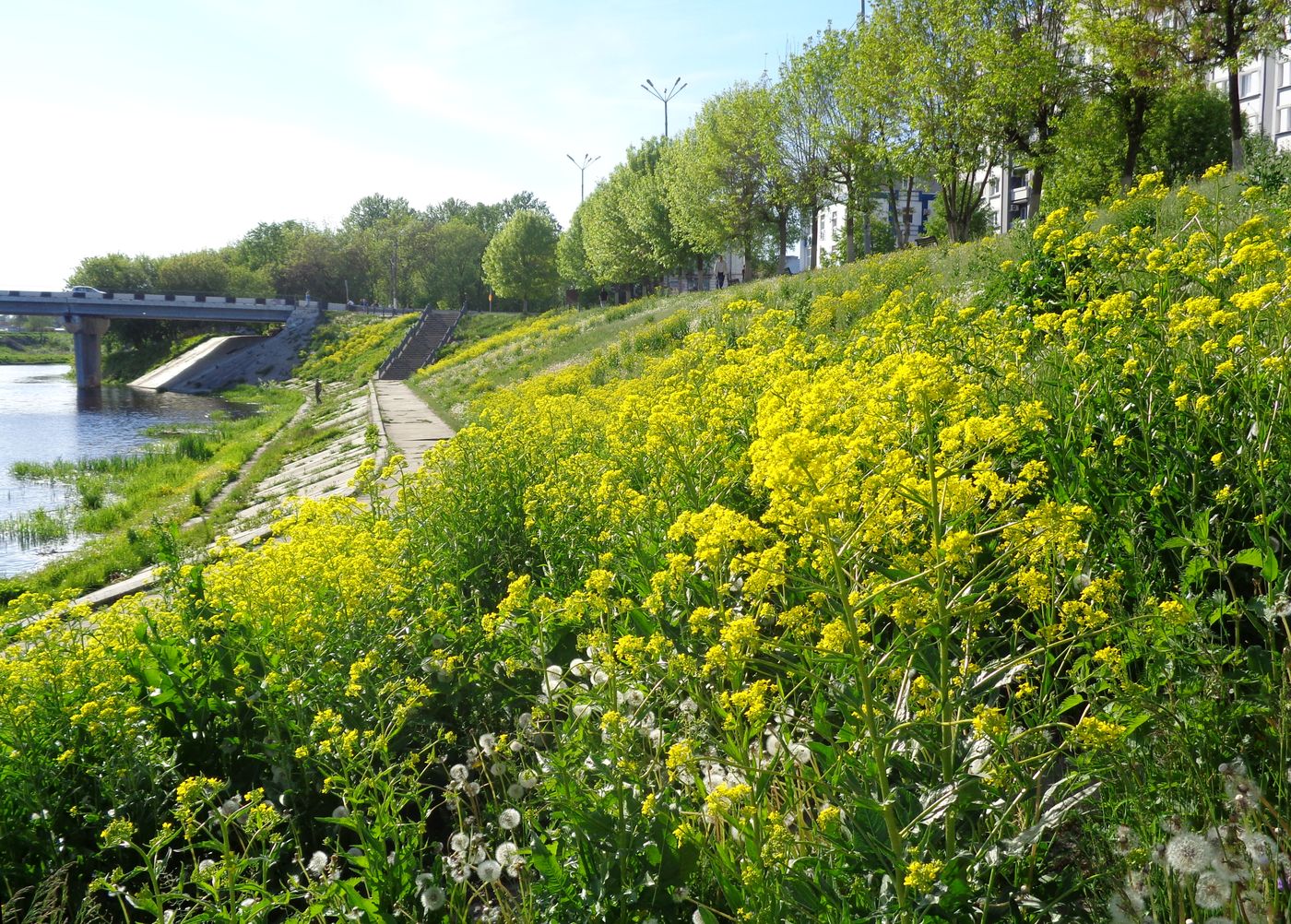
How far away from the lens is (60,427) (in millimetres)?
38562

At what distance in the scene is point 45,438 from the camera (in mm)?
34156

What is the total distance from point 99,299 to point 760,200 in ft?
163

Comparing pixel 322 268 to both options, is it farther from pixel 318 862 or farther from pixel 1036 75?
pixel 318 862

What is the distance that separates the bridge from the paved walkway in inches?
1766

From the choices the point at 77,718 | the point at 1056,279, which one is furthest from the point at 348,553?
the point at 1056,279

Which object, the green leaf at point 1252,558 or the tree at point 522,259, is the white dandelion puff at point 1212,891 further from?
the tree at point 522,259

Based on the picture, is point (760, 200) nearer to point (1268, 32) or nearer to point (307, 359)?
point (1268, 32)

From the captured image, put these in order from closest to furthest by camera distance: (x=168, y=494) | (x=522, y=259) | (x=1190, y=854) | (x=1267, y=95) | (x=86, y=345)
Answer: (x=1190, y=854) → (x=168, y=494) → (x=1267, y=95) → (x=86, y=345) → (x=522, y=259)

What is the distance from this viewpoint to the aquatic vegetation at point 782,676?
7.83 ft

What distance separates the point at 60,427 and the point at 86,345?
28.1 metres

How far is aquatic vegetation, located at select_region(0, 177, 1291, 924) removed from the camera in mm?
2387

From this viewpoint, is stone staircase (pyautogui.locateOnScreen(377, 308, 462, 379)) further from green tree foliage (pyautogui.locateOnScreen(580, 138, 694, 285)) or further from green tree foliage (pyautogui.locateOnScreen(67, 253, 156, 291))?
green tree foliage (pyautogui.locateOnScreen(67, 253, 156, 291))

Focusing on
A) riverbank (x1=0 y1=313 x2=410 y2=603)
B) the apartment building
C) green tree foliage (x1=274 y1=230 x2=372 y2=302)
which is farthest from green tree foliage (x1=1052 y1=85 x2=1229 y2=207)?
green tree foliage (x1=274 y1=230 x2=372 y2=302)

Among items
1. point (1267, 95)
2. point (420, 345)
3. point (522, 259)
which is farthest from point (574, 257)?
point (1267, 95)
